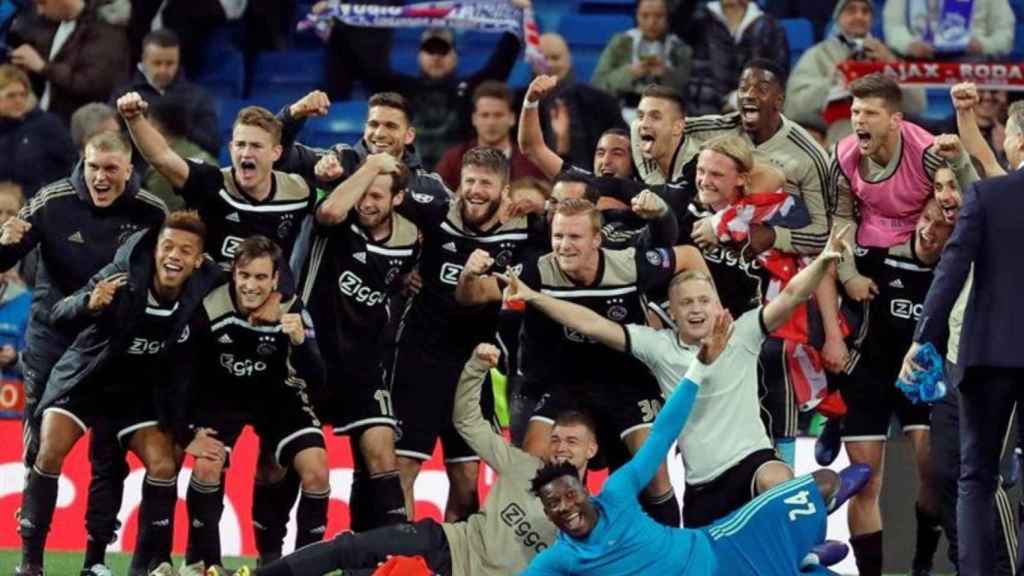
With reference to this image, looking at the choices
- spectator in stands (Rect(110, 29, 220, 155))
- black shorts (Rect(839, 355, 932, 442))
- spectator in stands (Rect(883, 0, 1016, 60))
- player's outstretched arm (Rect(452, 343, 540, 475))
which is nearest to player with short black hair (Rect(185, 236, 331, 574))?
player's outstretched arm (Rect(452, 343, 540, 475))

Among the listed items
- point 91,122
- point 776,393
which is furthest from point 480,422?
point 91,122

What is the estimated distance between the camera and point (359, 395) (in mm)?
11008

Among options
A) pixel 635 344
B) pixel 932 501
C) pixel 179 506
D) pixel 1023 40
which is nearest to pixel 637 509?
pixel 635 344

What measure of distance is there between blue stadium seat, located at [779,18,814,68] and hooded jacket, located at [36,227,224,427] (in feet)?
20.7

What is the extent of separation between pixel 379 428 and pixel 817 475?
77.5 inches

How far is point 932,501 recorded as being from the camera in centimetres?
1113

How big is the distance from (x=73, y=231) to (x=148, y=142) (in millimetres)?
631

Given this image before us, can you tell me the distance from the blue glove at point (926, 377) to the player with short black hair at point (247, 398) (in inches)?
100

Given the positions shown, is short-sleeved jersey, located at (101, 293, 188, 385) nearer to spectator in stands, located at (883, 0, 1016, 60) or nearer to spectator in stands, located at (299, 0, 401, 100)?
spectator in stands, located at (299, 0, 401, 100)

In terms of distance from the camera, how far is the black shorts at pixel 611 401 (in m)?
10.8

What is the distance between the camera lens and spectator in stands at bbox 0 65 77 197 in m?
14.2

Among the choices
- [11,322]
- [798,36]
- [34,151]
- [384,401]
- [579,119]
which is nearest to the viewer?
[384,401]

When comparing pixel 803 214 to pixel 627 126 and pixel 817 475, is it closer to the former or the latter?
pixel 817 475

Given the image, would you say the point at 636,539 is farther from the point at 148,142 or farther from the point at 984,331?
the point at 148,142
